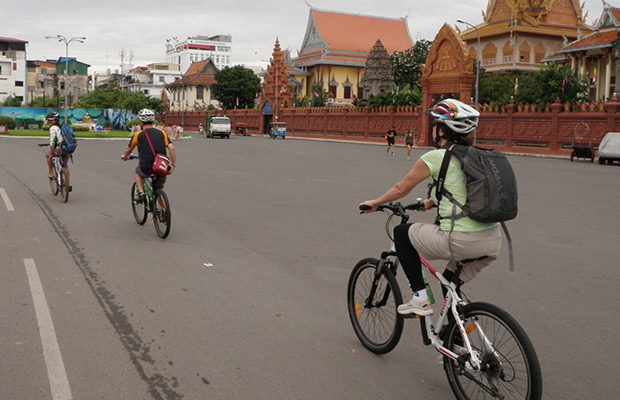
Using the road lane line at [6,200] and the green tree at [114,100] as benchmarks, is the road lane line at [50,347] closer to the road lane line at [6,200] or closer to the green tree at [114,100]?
the road lane line at [6,200]

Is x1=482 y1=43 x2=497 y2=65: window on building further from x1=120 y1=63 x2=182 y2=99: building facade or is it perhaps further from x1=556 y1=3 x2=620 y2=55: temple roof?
x1=120 y1=63 x2=182 y2=99: building facade

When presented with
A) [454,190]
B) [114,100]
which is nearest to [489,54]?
[114,100]

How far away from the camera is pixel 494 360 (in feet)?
11.1

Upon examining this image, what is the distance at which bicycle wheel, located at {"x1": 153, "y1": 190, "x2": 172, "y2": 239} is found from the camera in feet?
27.7

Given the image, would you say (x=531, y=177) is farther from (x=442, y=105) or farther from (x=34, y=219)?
(x=442, y=105)

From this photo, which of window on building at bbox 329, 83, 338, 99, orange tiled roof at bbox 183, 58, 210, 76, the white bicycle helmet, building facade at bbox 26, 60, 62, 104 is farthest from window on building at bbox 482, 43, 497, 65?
building facade at bbox 26, 60, 62, 104

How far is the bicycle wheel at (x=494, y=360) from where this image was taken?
3199 millimetres

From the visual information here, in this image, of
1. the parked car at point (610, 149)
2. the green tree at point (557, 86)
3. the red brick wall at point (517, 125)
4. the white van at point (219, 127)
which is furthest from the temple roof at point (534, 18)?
the parked car at point (610, 149)

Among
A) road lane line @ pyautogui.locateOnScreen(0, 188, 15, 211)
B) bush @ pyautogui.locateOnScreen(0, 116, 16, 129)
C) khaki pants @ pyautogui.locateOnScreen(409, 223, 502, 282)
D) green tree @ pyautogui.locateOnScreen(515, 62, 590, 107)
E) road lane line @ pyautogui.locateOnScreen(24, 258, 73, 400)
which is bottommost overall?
road lane line @ pyautogui.locateOnScreen(24, 258, 73, 400)

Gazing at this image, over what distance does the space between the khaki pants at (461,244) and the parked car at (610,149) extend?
1107 inches

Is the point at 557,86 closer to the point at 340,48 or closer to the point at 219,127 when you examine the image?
the point at 219,127

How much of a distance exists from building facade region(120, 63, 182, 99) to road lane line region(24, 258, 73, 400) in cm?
13491

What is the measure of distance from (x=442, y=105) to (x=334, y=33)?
87.1m

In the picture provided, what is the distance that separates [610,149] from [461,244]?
28.5 m
